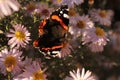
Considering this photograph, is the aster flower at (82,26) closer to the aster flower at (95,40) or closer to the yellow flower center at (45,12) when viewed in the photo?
the aster flower at (95,40)

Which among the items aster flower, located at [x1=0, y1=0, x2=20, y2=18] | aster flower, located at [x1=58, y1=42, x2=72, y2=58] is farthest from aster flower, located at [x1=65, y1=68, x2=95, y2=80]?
aster flower, located at [x1=0, y1=0, x2=20, y2=18]

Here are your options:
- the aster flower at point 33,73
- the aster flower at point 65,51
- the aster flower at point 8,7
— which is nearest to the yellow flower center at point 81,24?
the aster flower at point 65,51

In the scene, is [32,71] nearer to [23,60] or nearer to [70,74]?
[23,60]

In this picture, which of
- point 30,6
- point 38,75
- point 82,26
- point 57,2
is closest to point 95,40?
point 82,26

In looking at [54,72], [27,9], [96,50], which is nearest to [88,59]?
[96,50]

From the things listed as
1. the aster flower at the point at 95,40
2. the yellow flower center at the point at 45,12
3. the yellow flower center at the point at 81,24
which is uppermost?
the yellow flower center at the point at 81,24

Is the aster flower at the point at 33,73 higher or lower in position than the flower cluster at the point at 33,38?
lower

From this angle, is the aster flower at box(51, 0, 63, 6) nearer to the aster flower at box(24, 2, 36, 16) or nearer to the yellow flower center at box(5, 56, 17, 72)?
the aster flower at box(24, 2, 36, 16)
